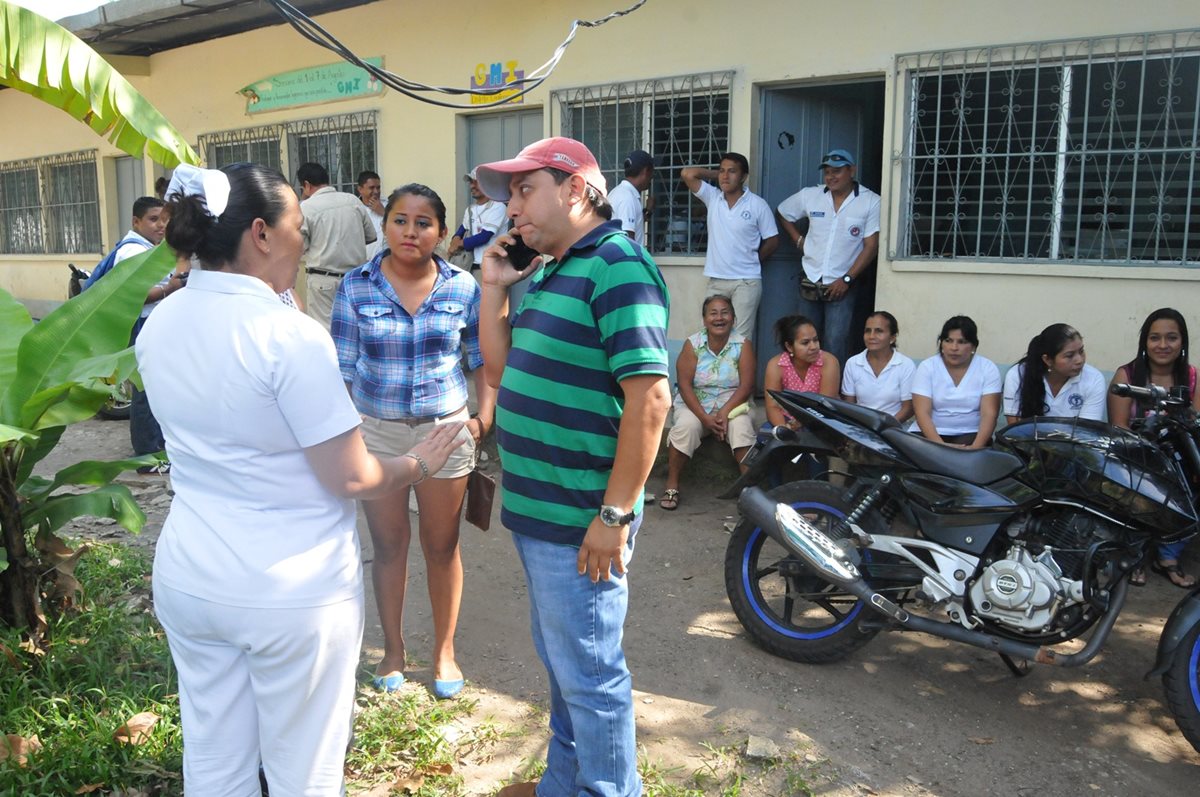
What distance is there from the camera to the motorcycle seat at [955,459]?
3.76m

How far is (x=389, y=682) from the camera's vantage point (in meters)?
3.74

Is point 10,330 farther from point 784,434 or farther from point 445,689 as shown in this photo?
point 784,434

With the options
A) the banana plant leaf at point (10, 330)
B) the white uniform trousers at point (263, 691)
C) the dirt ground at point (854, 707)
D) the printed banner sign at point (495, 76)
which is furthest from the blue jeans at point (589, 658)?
the printed banner sign at point (495, 76)

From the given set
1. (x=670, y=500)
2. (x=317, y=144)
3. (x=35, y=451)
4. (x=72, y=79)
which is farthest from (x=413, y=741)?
(x=317, y=144)

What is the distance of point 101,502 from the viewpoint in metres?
3.73

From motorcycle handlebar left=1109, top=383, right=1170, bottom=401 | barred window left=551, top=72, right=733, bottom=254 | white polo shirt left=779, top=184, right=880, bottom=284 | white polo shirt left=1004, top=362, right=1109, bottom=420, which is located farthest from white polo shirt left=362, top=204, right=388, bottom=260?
motorcycle handlebar left=1109, top=383, right=1170, bottom=401

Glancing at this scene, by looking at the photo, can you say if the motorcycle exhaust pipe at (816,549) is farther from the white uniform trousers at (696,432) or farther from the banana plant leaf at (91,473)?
the banana plant leaf at (91,473)

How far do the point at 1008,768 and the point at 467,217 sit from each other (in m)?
6.61

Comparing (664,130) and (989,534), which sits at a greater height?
(664,130)

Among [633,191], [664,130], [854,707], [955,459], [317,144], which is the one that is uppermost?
[317,144]

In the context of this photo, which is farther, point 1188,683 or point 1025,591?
point 1025,591

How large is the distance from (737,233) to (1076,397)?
273cm

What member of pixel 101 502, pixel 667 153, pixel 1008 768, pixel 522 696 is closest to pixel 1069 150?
pixel 667 153

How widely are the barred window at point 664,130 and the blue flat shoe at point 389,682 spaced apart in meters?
4.93
